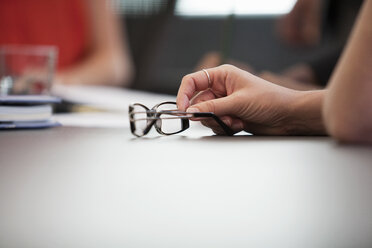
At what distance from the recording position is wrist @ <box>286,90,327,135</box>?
1.76 ft

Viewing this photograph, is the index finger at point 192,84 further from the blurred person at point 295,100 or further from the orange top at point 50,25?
the orange top at point 50,25

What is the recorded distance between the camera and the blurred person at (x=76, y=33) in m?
2.17

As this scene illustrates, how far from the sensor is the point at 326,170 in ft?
1.18

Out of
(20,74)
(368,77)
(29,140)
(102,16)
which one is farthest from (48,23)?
(368,77)

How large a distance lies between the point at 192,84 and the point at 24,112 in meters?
0.23

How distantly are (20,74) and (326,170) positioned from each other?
3.23ft

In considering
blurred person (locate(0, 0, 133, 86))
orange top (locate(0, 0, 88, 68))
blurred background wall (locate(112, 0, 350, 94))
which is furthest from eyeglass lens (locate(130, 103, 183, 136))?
orange top (locate(0, 0, 88, 68))

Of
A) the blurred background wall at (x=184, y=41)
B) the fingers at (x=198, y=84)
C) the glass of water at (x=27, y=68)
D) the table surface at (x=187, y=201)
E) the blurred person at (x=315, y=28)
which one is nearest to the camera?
the table surface at (x=187, y=201)

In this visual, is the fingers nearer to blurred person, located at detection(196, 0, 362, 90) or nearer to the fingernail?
the fingernail

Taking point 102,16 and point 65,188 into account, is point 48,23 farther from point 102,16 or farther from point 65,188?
point 65,188

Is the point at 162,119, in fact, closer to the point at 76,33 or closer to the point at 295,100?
the point at 295,100

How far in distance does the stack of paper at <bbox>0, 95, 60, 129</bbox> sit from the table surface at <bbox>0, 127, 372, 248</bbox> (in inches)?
8.5

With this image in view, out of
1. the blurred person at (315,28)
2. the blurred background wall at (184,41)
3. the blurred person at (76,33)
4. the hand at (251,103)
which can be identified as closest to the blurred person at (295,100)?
the hand at (251,103)

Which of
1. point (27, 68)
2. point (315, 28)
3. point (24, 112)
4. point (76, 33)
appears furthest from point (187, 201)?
point (76, 33)
